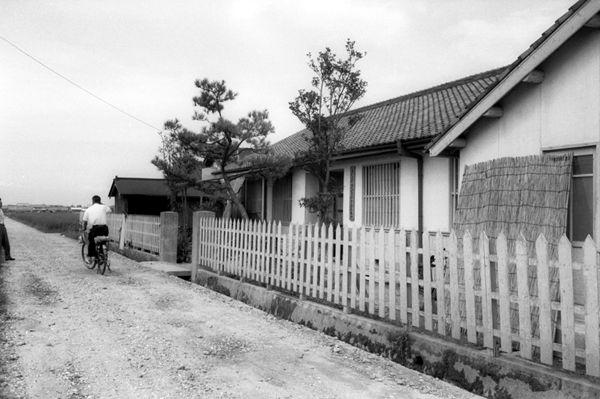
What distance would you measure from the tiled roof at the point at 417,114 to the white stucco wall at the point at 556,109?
1.92m

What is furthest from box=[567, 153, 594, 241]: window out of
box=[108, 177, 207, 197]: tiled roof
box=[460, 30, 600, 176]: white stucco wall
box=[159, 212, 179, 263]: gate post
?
box=[108, 177, 207, 197]: tiled roof

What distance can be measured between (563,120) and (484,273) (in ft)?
9.01

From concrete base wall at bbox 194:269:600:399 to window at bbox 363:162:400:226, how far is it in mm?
3660

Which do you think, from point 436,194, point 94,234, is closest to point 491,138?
point 436,194

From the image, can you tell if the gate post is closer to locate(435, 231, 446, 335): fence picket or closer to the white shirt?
the white shirt

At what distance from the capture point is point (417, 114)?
11.9 m

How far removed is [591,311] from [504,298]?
80cm

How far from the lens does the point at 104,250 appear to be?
38.9 feet

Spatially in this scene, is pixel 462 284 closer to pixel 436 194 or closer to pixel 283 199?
pixel 436 194

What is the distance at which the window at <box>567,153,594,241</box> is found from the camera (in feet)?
20.2

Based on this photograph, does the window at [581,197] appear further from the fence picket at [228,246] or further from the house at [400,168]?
the fence picket at [228,246]

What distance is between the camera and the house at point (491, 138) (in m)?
6.09

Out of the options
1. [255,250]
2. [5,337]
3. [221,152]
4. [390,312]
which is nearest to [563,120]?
[390,312]

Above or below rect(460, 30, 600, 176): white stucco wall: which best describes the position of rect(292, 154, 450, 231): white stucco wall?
below
